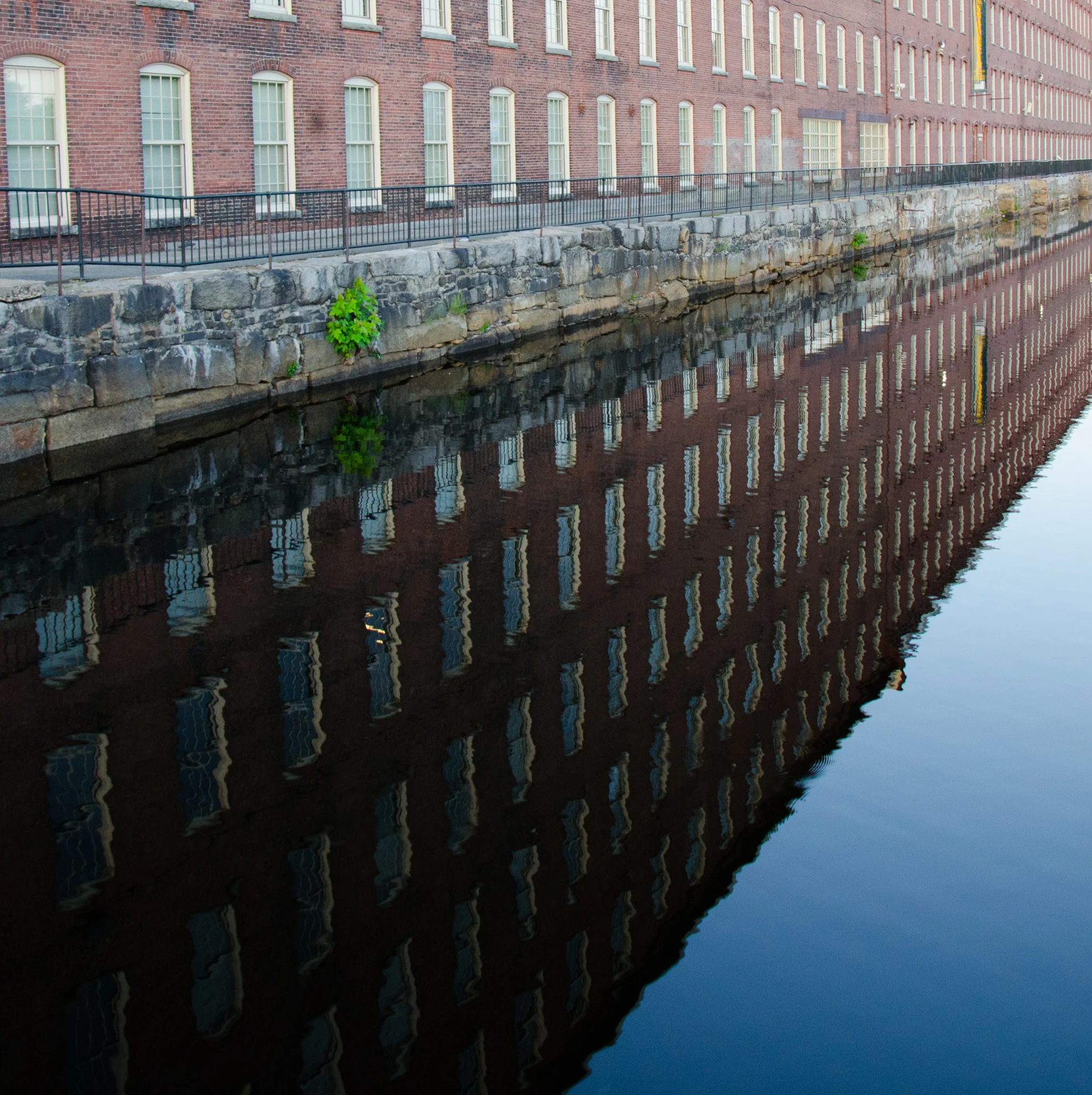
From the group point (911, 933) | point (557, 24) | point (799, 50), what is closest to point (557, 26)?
point (557, 24)

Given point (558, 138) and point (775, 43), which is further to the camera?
point (775, 43)

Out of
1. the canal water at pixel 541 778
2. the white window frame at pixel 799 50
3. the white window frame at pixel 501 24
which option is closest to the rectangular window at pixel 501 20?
the white window frame at pixel 501 24

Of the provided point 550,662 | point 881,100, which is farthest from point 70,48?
point 881,100

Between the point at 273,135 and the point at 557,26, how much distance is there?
11.0m

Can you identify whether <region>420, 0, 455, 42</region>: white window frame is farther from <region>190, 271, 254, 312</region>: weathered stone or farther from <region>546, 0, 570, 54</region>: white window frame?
<region>190, 271, 254, 312</region>: weathered stone

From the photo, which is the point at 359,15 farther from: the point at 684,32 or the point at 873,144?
the point at 873,144

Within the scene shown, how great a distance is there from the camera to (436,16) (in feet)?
97.1

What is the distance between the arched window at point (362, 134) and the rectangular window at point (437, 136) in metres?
1.65

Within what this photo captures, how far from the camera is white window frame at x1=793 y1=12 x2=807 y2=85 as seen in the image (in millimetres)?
50062

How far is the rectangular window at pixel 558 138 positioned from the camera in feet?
112

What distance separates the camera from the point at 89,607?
10.7 m

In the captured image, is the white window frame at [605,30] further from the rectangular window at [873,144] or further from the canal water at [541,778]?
the rectangular window at [873,144]

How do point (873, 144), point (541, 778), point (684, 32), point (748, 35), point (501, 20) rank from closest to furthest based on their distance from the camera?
point (541, 778), point (501, 20), point (684, 32), point (748, 35), point (873, 144)

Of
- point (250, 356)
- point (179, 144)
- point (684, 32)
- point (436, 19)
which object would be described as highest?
point (684, 32)
